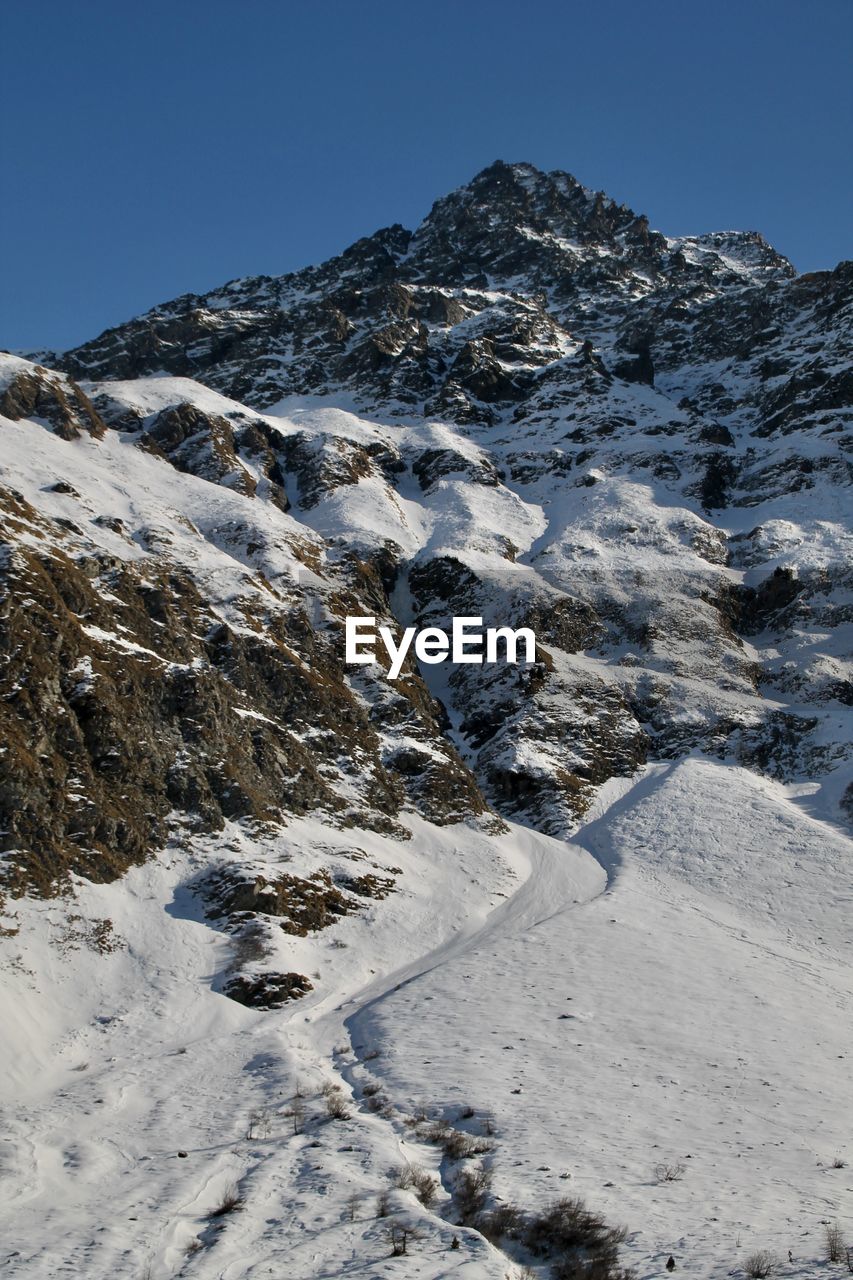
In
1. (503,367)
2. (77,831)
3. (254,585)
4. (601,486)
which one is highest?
(503,367)

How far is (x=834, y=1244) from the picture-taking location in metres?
15.2

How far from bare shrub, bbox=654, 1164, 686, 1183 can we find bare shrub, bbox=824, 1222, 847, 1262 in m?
3.62

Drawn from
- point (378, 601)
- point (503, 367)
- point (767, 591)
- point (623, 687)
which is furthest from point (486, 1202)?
point (503, 367)

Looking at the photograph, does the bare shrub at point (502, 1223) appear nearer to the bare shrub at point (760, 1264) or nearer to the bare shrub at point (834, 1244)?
the bare shrub at point (760, 1264)

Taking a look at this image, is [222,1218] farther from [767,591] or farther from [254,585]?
[767,591]

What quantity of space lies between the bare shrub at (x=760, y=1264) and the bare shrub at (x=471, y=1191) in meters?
5.13

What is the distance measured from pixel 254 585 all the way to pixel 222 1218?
5011 cm

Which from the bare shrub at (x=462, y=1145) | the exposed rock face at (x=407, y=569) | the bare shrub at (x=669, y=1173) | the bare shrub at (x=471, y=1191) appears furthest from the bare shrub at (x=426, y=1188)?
the exposed rock face at (x=407, y=569)

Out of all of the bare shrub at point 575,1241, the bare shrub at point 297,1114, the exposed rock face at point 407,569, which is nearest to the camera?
the bare shrub at point 575,1241

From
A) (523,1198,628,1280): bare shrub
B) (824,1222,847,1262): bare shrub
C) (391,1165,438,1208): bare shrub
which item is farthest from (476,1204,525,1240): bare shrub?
(824,1222,847,1262): bare shrub

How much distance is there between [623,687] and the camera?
72250mm

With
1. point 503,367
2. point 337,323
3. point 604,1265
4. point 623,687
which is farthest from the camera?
point 337,323
